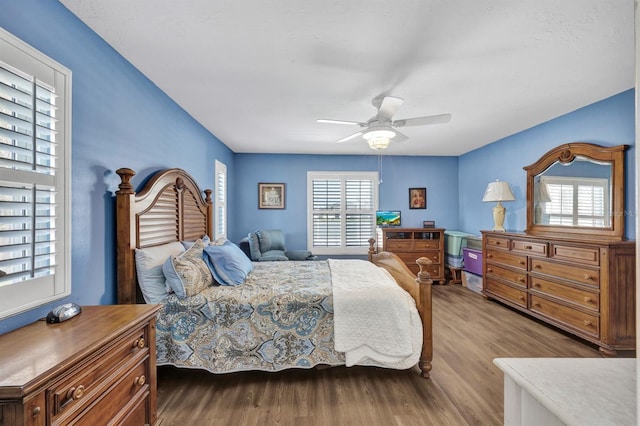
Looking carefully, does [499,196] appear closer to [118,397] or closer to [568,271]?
[568,271]

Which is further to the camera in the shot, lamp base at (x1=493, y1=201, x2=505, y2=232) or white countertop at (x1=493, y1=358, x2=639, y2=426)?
lamp base at (x1=493, y1=201, x2=505, y2=232)

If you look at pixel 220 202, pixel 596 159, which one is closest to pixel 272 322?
pixel 220 202

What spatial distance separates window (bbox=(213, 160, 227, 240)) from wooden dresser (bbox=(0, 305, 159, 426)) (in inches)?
106

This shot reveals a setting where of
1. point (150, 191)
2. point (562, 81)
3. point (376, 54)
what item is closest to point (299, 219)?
point (150, 191)

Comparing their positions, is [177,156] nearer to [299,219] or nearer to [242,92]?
[242,92]

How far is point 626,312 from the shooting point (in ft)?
8.36

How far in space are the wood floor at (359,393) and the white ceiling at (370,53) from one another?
8.13ft

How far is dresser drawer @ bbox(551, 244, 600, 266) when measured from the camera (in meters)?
2.68

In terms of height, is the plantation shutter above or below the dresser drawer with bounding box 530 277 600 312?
above

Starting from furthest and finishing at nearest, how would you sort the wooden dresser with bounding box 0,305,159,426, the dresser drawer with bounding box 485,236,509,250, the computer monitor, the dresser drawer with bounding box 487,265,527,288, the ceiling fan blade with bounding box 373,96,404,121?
the computer monitor, the dresser drawer with bounding box 485,236,509,250, the dresser drawer with bounding box 487,265,527,288, the ceiling fan blade with bounding box 373,96,404,121, the wooden dresser with bounding box 0,305,159,426

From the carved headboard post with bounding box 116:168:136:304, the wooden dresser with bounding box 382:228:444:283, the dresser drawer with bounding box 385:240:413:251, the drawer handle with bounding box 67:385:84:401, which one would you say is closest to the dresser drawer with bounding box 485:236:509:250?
the wooden dresser with bounding box 382:228:444:283

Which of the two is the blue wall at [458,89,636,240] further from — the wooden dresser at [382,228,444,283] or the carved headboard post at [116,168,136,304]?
the carved headboard post at [116,168,136,304]

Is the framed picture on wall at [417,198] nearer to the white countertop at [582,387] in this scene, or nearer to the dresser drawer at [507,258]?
the dresser drawer at [507,258]

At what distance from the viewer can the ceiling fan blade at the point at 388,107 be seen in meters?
2.25
